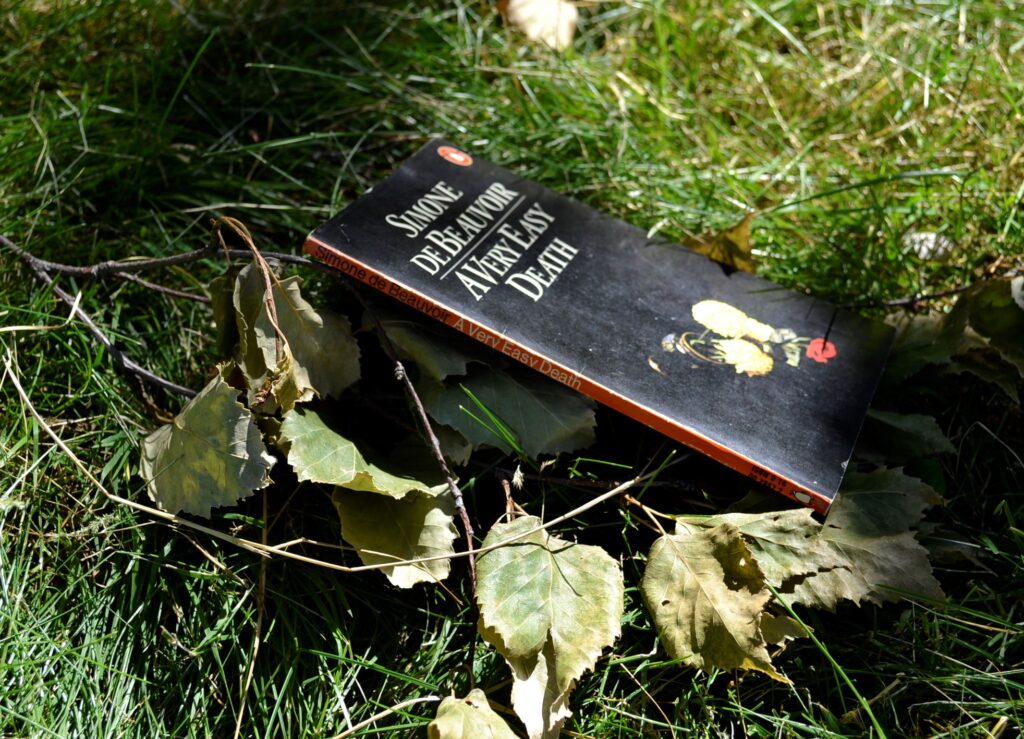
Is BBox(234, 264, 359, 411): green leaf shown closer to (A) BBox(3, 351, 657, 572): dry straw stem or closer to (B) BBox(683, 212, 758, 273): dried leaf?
(A) BBox(3, 351, 657, 572): dry straw stem

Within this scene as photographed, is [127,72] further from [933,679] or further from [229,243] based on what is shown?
[933,679]

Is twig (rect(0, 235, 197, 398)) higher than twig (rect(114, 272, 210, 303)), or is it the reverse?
twig (rect(114, 272, 210, 303))

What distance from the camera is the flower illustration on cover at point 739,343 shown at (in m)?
1.45

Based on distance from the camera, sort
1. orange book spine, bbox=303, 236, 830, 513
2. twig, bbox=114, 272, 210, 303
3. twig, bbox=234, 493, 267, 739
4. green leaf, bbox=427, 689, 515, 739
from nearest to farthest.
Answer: green leaf, bbox=427, 689, 515, 739 → twig, bbox=234, 493, 267, 739 → orange book spine, bbox=303, 236, 830, 513 → twig, bbox=114, 272, 210, 303

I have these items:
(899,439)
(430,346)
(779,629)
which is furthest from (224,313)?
(899,439)

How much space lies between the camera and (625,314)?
1.49 metres

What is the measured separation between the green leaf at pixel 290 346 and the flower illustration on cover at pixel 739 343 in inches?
18.1

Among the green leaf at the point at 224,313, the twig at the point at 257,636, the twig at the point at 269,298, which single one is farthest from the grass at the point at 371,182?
the twig at the point at 269,298

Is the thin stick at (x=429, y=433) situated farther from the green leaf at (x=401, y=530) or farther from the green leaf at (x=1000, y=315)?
the green leaf at (x=1000, y=315)

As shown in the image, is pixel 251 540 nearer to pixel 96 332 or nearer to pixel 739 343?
pixel 96 332

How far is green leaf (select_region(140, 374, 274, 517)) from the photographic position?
125 centimetres

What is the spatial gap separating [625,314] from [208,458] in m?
0.65

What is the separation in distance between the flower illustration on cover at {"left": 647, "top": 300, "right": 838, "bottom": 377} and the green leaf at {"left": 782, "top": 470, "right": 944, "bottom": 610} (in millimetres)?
224

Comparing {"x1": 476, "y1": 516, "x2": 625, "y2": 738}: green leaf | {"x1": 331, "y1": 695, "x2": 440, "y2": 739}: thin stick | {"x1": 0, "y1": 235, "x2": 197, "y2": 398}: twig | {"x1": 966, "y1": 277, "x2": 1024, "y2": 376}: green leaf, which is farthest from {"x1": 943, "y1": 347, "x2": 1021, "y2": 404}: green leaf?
{"x1": 0, "y1": 235, "x2": 197, "y2": 398}: twig
